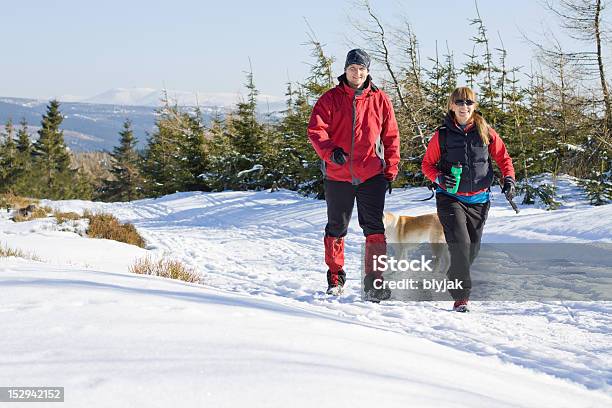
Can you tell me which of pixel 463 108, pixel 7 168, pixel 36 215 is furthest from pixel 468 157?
pixel 7 168

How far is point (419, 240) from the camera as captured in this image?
702 centimetres

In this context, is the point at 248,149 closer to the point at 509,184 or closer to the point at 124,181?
the point at 509,184

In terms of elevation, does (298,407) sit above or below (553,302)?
above

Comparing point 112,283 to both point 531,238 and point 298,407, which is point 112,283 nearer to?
point 298,407

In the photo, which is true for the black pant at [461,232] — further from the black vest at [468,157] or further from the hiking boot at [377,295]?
the hiking boot at [377,295]

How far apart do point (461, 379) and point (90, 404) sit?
1.73 metres

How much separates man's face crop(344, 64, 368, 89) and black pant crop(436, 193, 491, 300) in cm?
129

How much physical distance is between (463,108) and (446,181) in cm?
67

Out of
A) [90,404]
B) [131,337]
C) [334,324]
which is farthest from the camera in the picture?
[334,324]

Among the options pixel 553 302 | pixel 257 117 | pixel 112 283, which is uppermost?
pixel 257 117

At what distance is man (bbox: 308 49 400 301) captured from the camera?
197 inches

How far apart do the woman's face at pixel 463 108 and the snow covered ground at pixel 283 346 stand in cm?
175

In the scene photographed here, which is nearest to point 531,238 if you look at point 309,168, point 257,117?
point 309,168

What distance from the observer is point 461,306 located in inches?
192
